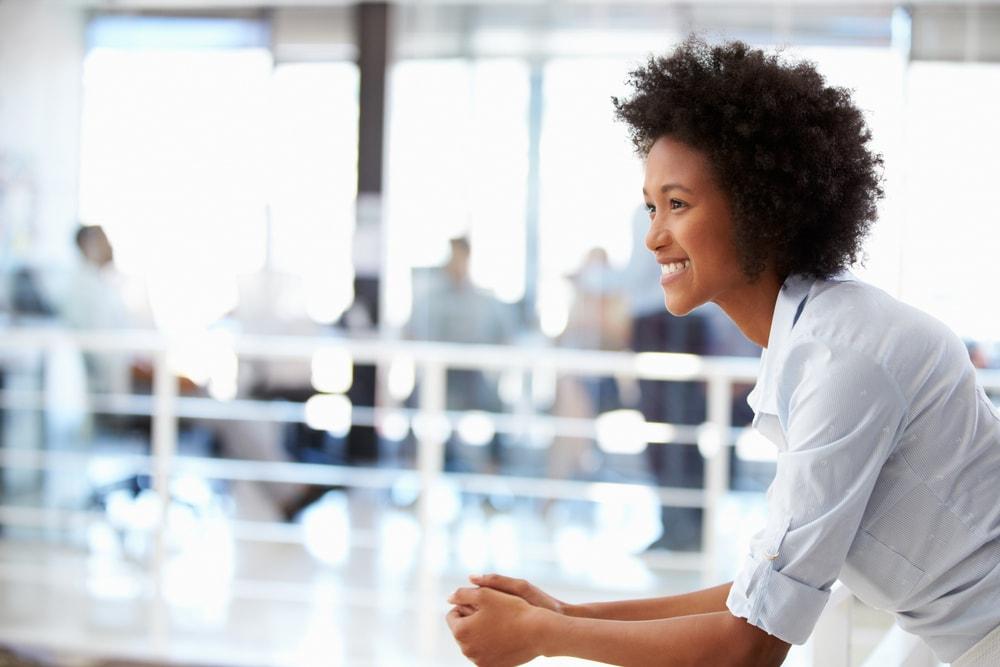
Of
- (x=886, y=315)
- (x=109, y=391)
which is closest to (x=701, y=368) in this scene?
(x=886, y=315)

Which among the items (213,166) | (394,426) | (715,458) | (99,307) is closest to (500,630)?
(715,458)

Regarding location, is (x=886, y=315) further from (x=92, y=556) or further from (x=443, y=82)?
(x=92, y=556)

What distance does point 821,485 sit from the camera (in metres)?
0.84

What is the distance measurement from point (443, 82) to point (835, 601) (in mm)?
3360

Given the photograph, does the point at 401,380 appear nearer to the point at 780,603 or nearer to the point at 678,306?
the point at 678,306

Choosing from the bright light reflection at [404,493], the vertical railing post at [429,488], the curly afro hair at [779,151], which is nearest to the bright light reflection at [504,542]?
the bright light reflection at [404,493]

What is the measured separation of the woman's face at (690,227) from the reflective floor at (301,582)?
1.96 meters

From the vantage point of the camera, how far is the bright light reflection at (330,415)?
14.1 feet

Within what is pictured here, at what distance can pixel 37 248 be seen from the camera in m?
4.43

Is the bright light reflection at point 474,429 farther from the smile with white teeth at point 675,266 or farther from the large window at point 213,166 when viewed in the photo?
the smile with white teeth at point 675,266

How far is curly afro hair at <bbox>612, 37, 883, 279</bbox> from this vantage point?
937 mm

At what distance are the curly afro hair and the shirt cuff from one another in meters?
0.27

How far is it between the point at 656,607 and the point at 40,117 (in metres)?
4.11

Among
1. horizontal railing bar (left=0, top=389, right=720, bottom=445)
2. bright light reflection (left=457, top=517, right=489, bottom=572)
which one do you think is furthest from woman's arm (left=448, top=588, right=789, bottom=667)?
bright light reflection (left=457, top=517, right=489, bottom=572)
